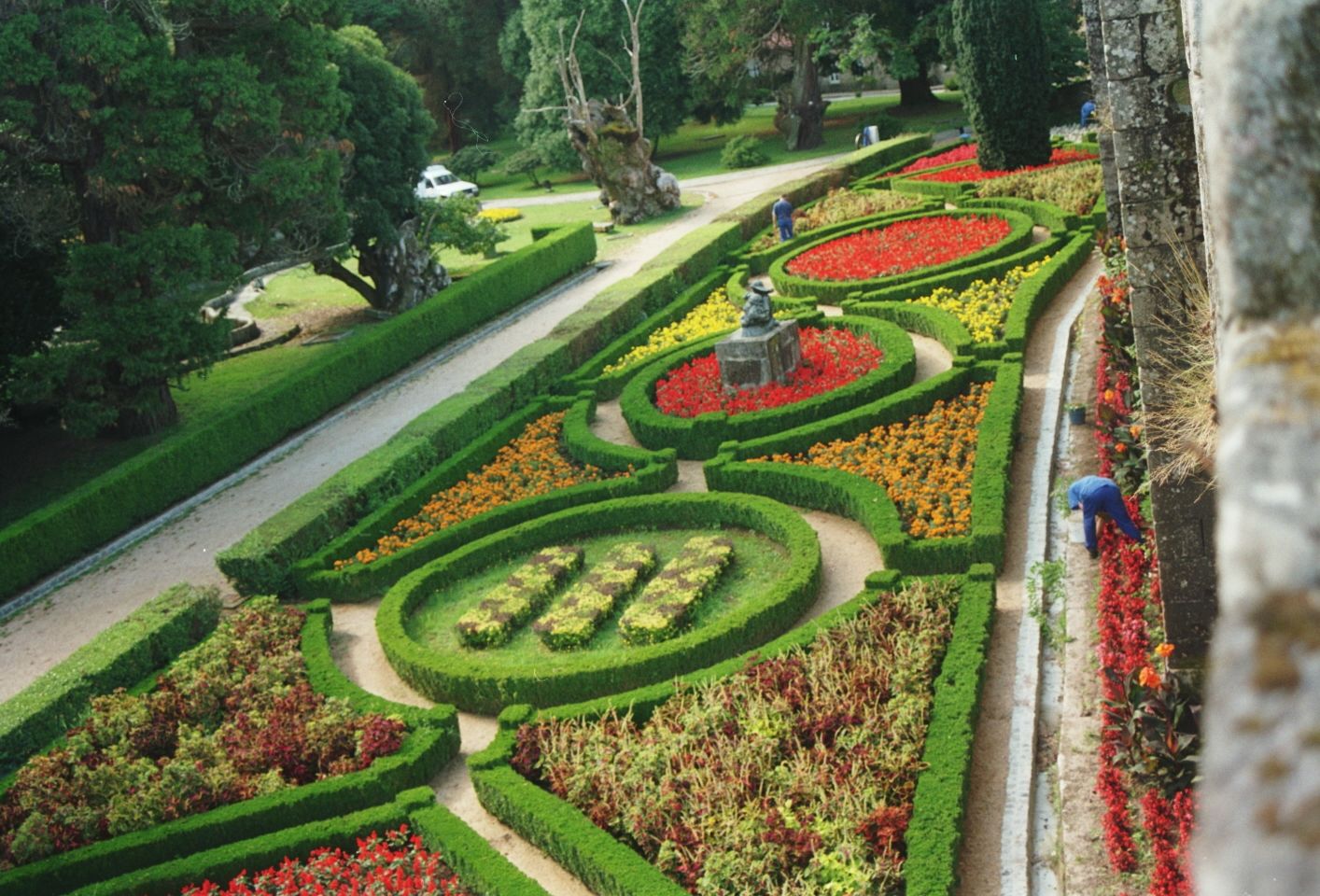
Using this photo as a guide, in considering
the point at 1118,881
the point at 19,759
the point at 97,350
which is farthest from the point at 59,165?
the point at 1118,881

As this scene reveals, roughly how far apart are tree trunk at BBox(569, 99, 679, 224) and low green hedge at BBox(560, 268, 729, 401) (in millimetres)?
10758

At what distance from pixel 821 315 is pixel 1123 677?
12895 millimetres

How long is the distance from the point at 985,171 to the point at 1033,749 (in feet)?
74.8

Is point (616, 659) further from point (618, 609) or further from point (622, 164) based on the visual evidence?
point (622, 164)

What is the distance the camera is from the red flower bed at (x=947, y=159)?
→ 34562 millimetres

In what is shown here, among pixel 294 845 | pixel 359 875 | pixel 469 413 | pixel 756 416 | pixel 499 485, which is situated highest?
pixel 469 413

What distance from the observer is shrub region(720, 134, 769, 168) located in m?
47.2

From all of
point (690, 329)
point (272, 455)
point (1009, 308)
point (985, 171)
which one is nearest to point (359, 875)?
point (272, 455)

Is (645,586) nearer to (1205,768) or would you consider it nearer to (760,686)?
(760,686)

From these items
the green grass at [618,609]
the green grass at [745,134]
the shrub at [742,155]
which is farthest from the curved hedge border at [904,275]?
the green grass at [745,134]

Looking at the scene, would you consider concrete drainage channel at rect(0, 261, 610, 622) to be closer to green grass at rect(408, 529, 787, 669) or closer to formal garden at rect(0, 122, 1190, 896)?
formal garden at rect(0, 122, 1190, 896)

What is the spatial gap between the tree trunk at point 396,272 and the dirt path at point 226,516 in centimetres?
336

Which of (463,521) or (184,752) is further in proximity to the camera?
(463,521)

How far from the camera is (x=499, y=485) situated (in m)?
18.6
